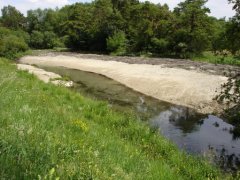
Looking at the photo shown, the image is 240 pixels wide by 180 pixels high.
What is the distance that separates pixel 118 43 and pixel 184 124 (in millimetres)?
57452

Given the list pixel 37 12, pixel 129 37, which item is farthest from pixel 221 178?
pixel 37 12

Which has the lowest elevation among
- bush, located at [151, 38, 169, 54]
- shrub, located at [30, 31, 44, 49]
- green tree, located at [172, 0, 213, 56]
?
shrub, located at [30, 31, 44, 49]

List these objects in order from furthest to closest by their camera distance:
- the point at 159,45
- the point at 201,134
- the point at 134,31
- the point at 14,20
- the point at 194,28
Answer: the point at 14,20 → the point at 134,31 → the point at 159,45 → the point at 194,28 → the point at 201,134

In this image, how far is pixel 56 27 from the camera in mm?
126625

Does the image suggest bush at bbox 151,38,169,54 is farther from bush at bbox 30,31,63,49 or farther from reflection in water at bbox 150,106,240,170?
bush at bbox 30,31,63,49

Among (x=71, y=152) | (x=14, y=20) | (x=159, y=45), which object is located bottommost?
(x=159, y=45)

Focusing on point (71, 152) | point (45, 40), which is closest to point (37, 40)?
point (45, 40)

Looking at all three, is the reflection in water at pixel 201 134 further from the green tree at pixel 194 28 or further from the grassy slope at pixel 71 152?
the green tree at pixel 194 28

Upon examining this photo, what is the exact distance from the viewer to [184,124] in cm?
2247

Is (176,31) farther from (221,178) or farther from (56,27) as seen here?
(56,27)

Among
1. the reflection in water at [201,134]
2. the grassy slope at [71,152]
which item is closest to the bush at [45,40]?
the reflection in water at [201,134]

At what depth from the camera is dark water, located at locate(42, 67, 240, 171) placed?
16.0 metres

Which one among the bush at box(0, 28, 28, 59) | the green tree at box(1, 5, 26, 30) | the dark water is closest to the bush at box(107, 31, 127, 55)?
the bush at box(0, 28, 28, 59)

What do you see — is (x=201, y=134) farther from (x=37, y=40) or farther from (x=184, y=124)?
(x=37, y=40)
